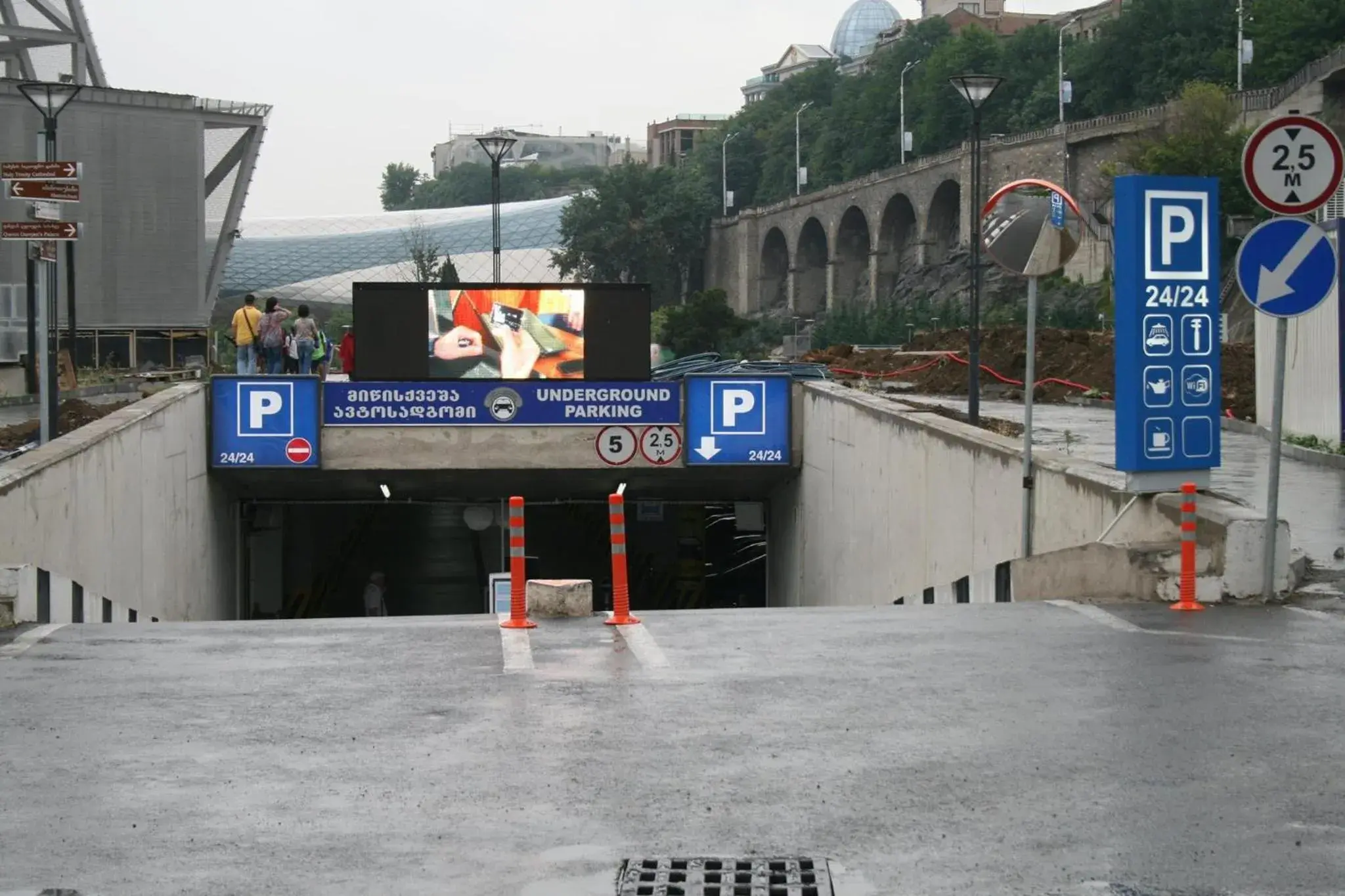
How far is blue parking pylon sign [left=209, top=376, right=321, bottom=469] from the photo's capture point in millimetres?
26875

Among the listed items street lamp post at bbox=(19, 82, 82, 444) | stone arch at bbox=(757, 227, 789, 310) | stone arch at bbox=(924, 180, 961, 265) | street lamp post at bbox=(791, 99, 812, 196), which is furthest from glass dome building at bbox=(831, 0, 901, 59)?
street lamp post at bbox=(19, 82, 82, 444)

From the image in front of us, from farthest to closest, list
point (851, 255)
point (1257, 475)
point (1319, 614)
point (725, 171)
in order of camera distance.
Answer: point (725, 171) < point (851, 255) < point (1257, 475) < point (1319, 614)

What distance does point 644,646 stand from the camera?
10.9 meters

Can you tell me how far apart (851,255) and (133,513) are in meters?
100

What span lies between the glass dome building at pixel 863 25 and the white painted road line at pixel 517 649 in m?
187

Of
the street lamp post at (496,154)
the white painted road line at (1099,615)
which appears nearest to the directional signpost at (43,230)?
the white painted road line at (1099,615)

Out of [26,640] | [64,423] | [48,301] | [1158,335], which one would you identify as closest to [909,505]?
[1158,335]

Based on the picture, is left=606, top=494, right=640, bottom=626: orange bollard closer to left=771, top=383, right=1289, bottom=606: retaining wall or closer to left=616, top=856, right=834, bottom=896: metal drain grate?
left=771, top=383, right=1289, bottom=606: retaining wall

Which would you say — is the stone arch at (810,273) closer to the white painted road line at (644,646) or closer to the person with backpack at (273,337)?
the person with backpack at (273,337)

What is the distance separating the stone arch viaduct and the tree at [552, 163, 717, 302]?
137 inches

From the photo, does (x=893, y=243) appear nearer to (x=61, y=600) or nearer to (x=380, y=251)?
(x=380, y=251)

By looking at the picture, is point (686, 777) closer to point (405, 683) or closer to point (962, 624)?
point (405, 683)

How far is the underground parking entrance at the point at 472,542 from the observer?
3198 centimetres

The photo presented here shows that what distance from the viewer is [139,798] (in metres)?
6.93
